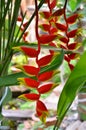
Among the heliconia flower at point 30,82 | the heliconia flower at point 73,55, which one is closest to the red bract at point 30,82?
the heliconia flower at point 30,82

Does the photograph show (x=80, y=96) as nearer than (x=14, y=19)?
No

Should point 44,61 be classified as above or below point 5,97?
above

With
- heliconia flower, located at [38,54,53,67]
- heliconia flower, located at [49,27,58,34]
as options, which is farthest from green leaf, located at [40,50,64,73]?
heliconia flower, located at [49,27,58,34]

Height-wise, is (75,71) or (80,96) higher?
(75,71)

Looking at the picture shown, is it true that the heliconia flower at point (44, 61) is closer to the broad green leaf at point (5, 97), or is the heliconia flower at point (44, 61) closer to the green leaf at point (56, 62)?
the green leaf at point (56, 62)

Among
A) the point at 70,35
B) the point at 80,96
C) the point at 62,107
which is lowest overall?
the point at 80,96

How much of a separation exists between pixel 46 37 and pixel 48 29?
11 cm

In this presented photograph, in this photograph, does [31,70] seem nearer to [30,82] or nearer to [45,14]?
[30,82]


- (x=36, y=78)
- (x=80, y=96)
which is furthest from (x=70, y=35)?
(x=80, y=96)

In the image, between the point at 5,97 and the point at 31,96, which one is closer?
the point at 31,96

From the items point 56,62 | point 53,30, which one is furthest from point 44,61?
point 53,30

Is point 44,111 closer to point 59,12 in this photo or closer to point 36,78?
point 36,78

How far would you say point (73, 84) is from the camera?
0.48 metres

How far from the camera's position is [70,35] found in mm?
576
